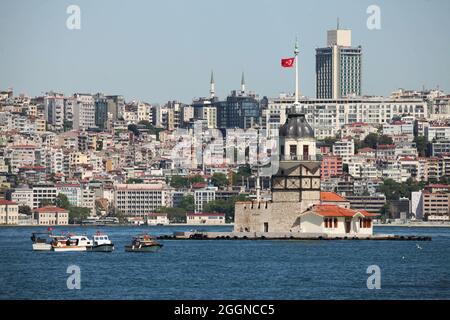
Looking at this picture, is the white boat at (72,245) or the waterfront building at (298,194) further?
the waterfront building at (298,194)

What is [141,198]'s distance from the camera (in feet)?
498

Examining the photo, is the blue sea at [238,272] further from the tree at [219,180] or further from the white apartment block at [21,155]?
the white apartment block at [21,155]

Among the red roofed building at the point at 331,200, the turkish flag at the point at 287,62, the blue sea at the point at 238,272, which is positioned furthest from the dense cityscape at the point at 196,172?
the blue sea at the point at 238,272

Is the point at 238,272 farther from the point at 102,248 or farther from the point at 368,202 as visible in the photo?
the point at 368,202

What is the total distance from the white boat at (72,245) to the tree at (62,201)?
2783 inches

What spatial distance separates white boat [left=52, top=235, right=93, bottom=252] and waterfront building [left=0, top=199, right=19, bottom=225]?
65731mm

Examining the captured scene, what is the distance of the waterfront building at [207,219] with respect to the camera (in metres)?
130

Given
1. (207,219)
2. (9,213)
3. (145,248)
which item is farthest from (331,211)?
(9,213)

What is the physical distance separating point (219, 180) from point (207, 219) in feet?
83.3

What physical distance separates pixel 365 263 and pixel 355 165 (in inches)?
4111

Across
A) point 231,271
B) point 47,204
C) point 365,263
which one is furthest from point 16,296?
point 47,204
